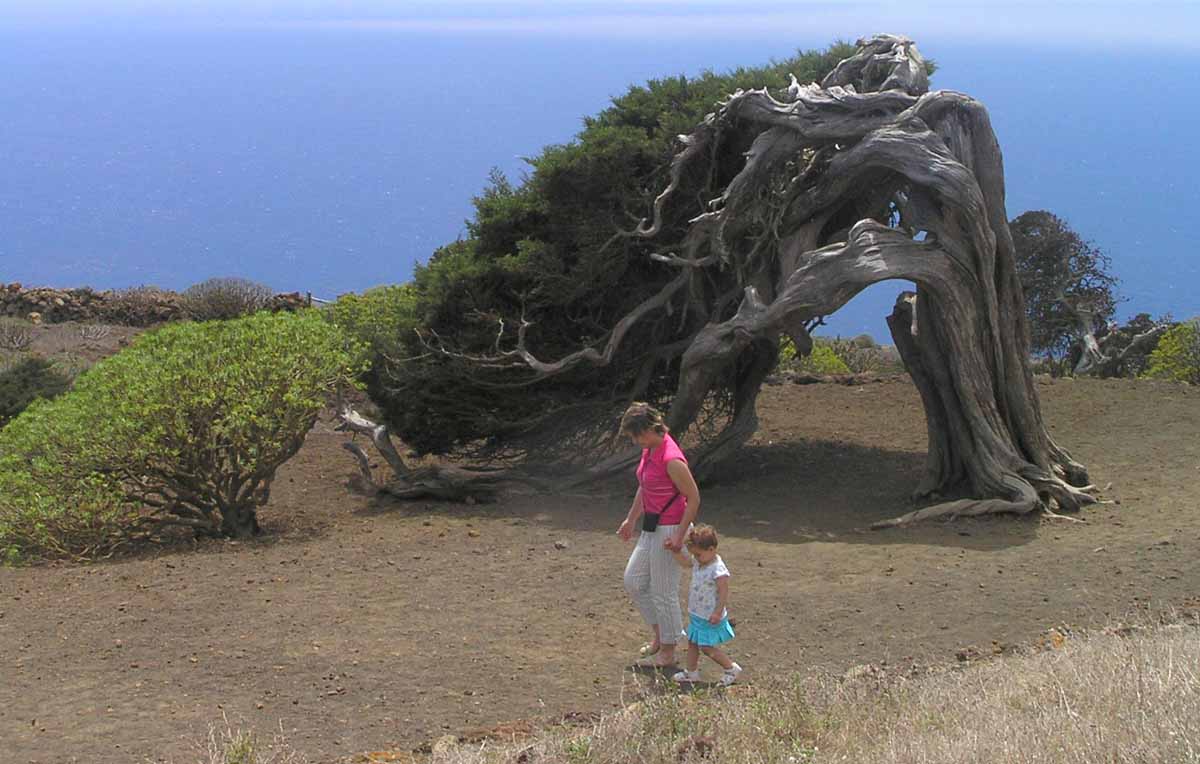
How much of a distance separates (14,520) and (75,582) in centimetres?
137

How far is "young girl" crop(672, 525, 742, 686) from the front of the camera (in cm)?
750

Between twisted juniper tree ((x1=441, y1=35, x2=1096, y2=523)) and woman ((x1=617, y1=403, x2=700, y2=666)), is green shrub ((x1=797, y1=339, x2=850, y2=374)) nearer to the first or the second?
twisted juniper tree ((x1=441, y1=35, x2=1096, y2=523))

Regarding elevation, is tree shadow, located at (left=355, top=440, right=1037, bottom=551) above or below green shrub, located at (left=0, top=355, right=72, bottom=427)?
below

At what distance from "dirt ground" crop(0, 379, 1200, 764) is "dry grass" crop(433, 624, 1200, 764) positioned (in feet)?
2.70

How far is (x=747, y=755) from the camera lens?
6.08 meters

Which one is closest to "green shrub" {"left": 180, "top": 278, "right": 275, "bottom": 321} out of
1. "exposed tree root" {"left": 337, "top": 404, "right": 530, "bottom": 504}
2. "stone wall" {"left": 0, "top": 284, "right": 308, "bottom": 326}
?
"stone wall" {"left": 0, "top": 284, "right": 308, "bottom": 326}

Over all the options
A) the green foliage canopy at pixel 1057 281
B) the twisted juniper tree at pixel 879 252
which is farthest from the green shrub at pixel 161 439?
the green foliage canopy at pixel 1057 281

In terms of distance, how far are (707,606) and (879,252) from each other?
485 cm

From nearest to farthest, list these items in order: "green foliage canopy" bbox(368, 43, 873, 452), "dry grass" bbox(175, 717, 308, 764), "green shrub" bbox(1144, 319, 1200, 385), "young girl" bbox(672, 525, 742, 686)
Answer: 1. "dry grass" bbox(175, 717, 308, 764)
2. "young girl" bbox(672, 525, 742, 686)
3. "green foliage canopy" bbox(368, 43, 873, 452)
4. "green shrub" bbox(1144, 319, 1200, 385)

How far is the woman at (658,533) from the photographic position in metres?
7.69

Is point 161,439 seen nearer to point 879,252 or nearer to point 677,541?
point 677,541

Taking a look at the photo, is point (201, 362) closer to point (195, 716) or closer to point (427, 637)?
point (427, 637)

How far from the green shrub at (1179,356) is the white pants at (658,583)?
12.6 meters

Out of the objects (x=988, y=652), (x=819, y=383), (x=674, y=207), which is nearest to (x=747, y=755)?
(x=988, y=652)
